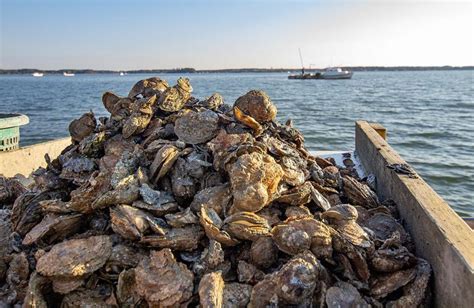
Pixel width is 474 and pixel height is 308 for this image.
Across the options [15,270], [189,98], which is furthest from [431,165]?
[15,270]

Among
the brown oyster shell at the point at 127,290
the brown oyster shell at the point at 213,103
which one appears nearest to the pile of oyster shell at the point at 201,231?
the brown oyster shell at the point at 127,290

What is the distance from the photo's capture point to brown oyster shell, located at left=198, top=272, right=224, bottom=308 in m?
2.18

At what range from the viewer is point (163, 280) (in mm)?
2348

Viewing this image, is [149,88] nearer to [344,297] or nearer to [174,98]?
[174,98]

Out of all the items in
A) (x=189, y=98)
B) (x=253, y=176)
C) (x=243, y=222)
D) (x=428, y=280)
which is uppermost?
(x=189, y=98)

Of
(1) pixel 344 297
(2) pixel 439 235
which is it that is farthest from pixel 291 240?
(2) pixel 439 235

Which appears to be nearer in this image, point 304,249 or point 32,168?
point 304,249

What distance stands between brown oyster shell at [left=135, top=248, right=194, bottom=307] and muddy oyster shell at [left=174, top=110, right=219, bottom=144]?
127 cm

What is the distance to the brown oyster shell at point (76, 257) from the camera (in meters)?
2.41

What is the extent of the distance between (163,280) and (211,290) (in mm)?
304

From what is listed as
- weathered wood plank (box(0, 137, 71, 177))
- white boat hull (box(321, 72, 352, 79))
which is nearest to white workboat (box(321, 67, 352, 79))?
white boat hull (box(321, 72, 352, 79))

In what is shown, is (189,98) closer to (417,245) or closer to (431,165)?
(417,245)

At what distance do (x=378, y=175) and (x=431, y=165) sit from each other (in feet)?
24.9

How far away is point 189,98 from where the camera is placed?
4348 millimetres
